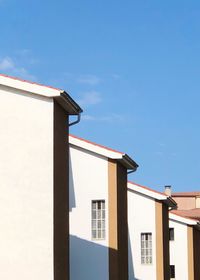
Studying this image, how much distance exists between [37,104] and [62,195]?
112 inches

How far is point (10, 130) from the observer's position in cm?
1995

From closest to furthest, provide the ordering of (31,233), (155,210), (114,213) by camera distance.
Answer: (31,233)
(114,213)
(155,210)

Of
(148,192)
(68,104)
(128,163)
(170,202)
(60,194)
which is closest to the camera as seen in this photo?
(60,194)

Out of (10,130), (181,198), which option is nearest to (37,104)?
(10,130)

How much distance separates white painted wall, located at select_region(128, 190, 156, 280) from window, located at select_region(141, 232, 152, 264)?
180 millimetres

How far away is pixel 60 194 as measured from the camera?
20.6m

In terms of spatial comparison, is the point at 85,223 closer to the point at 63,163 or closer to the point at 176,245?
the point at 63,163

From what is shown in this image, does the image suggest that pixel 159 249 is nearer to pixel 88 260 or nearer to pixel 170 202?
pixel 170 202

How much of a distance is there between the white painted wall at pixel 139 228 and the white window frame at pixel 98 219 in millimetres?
6590

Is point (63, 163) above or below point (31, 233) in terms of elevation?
above

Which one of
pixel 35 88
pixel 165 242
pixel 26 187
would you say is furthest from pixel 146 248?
pixel 35 88

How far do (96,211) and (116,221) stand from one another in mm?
978

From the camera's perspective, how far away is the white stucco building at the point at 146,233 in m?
34.9

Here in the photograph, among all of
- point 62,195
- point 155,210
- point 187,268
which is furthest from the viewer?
point 187,268
